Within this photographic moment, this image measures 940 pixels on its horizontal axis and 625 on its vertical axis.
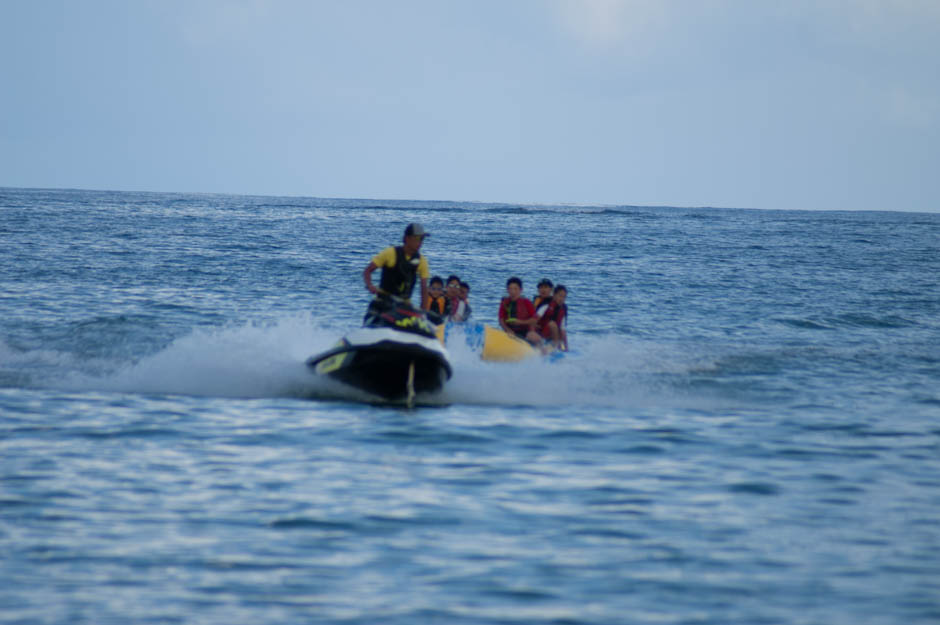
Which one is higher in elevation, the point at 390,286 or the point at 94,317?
the point at 390,286

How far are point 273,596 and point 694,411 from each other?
6.58 metres

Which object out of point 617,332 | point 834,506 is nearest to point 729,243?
point 617,332

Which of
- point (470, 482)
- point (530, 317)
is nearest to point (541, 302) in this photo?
point (530, 317)

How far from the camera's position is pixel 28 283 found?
78.8 ft

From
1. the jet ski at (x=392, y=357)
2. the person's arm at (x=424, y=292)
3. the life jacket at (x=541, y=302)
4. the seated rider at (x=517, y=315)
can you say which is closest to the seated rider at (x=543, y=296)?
the life jacket at (x=541, y=302)

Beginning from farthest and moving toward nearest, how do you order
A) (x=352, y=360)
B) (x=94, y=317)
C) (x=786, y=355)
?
1. (x=94, y=317)
2. (x=786, y=355)
3. (x=352, y=360)

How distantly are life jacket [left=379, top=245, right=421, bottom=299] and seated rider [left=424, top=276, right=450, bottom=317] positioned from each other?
2716 mm

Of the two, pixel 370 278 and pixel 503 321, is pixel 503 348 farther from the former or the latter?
pixel 370 278

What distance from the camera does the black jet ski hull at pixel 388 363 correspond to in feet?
34.5

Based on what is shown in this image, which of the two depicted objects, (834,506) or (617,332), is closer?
(834,506)

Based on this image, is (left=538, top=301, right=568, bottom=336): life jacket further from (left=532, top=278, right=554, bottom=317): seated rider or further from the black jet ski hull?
the black jet ski hull

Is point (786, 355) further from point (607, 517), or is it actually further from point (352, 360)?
point (607, 517)

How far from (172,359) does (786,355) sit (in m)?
9.72

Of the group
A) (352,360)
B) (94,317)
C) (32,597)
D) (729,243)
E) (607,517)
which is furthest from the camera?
(729,243)
